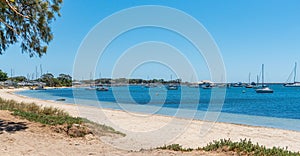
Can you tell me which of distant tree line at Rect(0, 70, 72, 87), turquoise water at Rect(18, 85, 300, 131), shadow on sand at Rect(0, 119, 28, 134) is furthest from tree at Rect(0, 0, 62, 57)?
distant tree line at Rect(0, 70, 72, 87)

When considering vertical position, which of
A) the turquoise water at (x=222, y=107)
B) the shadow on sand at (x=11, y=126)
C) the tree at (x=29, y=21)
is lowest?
the turquoise water at (x=222, y=107)

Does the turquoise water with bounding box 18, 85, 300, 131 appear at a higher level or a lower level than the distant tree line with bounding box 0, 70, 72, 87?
lower

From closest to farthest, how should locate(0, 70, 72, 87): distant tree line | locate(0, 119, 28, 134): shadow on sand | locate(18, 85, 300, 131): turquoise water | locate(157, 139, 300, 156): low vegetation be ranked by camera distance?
locate(157, 139, 300, 156): low vegetation < locate(0, 119, 28, 134): shadow on sand < locate(18, 85, 300, 131): turquoise water < locate(0, 70, 72, 87): distant tree line

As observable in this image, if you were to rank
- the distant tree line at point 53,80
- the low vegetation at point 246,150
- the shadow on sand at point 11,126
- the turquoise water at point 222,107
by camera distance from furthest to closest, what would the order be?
the distant tree line at point 53,80 < the turquoise water at point 222,107 < the shadow on sand at point 11,126 < the low vegetation at point 246,150

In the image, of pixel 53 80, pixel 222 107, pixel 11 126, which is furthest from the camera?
pixel 53 80

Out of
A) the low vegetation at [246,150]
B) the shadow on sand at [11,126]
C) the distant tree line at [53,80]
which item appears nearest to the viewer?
the low vegetation at [246,150]

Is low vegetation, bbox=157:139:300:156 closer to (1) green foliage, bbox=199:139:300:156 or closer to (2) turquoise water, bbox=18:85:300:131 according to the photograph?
(1) green foliage, bbox=199:139:300:156

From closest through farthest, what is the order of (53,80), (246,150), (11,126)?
(246,150), (11,126), (53,80)

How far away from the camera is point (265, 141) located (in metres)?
12.7

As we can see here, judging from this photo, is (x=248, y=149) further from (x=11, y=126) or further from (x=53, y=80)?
(x=53, y=80)

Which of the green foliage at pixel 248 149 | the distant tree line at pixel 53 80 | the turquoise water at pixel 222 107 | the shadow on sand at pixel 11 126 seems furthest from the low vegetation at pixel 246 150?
the distant tree line at pixel 53 80

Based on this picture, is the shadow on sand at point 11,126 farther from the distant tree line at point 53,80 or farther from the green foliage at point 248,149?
the distant tree line at point 53,80

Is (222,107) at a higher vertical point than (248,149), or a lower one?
lower

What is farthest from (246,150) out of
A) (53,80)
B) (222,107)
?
(53,80)
